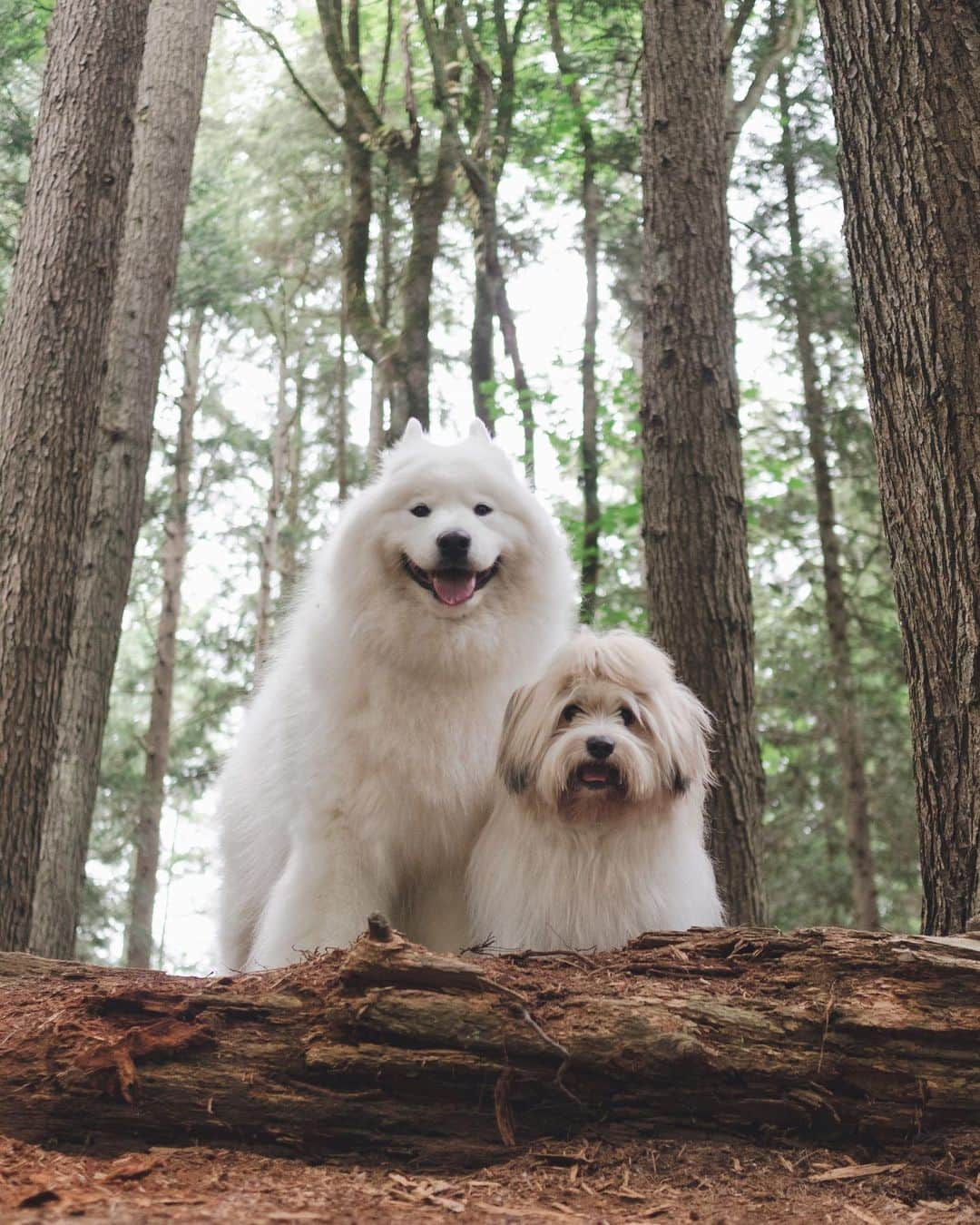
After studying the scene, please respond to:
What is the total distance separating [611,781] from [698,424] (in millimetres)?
2598

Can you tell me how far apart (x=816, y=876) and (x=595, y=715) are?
10.8 metres

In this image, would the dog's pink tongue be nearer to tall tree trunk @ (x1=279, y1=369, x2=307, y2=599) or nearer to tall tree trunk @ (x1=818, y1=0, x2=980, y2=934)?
tall tree trunk @ (x1=818, y1=0, x2=980, y2=934)

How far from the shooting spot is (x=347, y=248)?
473 inches

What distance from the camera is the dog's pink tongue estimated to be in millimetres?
4926

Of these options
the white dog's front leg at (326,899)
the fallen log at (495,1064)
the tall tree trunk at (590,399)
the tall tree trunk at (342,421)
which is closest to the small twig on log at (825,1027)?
the fallen log at (495,1064)

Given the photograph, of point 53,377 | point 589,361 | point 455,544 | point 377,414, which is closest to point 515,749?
point 455,544

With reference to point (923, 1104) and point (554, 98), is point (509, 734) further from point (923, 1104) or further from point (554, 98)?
point (554, 98)

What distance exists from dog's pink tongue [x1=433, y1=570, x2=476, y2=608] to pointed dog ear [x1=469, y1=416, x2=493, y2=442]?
3.16ft

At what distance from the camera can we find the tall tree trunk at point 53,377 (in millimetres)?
5543

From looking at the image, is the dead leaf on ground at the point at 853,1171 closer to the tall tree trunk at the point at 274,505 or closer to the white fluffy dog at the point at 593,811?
the white fluffy dog at the point at 593,811

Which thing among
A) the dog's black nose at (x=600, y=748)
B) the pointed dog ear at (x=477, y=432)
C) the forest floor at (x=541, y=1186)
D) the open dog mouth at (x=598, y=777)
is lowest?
the forest floor at (x=541, y=1186)

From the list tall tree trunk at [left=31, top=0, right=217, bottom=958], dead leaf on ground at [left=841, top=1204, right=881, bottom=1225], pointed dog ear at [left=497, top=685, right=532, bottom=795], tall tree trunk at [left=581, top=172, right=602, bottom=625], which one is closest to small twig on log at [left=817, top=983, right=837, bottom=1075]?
dead leaf on ground at [left=841, top=1204, right=881, bottom=1225]

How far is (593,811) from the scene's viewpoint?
4.64m

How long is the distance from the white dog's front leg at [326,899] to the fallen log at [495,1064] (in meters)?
1.53
